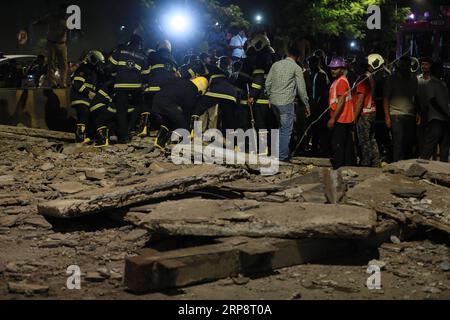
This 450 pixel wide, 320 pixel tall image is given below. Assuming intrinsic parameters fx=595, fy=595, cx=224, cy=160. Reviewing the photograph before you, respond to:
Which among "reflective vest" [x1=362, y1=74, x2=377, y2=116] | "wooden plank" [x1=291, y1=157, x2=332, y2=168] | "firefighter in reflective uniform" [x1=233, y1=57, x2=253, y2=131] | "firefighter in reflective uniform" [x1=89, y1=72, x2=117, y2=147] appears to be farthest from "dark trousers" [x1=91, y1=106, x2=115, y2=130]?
"reflective vest" [x1=362, y1=74, x2=377, y2=116]

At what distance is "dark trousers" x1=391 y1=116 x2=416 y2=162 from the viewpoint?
9.09m

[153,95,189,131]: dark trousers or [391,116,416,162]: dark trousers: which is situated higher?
[153,95,189,131]: dark trousers

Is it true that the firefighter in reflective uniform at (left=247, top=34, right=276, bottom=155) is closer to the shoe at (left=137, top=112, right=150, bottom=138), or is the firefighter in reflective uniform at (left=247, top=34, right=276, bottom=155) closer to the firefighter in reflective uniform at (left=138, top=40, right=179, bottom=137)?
the firefighter in reflective uniform at (left=138, top=40, right=179, bottom=137)

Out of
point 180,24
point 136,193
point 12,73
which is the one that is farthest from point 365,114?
point 12,73

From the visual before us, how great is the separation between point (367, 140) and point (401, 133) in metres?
0.54

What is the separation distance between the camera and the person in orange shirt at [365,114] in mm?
8867

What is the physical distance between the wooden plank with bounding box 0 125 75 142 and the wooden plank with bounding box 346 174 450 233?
21.3ft

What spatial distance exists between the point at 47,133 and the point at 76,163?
2.42 metres

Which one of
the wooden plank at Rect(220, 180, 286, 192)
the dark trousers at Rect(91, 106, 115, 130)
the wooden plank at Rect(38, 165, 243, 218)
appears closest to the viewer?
the wooden plank at Rect(38, 165, 243, 218)

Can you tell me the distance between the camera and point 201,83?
408 inches

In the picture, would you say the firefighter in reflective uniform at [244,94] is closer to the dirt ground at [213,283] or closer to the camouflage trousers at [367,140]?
the camouflage trousers at [367,140]

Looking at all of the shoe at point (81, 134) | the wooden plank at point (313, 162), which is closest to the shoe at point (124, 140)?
the shoe at point (81, 134)

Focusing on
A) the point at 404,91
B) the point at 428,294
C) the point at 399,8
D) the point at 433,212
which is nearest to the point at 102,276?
the point at 428,294

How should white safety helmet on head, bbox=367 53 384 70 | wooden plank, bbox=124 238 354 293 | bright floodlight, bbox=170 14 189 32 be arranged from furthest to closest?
bright floodlight, bbox=170 14 189 32
white safety helmet on head, bbox=367 53 384 70
wooden plank, bbox=124 238 354 293
